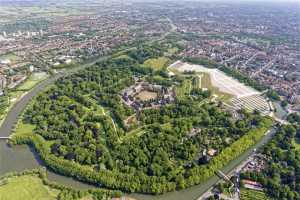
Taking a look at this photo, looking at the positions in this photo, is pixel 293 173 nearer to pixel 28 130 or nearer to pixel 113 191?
pixel 113 191

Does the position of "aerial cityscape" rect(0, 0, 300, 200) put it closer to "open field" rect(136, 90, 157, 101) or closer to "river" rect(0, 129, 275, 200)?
"river" rect(0, 129, 275, 200)

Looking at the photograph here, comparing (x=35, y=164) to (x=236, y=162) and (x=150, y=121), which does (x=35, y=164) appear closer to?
(x=150, y=121)

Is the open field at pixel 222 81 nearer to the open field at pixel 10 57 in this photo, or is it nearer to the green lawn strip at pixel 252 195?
the green lawn strip at pixel 252 195

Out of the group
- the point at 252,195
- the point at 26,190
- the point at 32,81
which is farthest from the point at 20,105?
the point at 252,195

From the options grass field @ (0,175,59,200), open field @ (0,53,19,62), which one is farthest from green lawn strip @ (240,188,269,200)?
open field @ (0,53,19,62)

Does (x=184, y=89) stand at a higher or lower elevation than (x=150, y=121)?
higher
